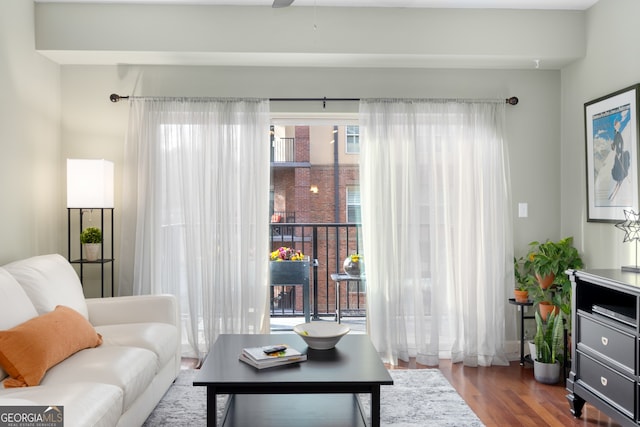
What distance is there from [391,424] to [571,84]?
3.05 m

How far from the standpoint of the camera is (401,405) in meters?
3.06

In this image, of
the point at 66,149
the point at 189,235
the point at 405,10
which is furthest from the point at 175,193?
the point at 405,10

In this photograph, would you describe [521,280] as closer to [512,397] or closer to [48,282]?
[512,397]

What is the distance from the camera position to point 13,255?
340 cm

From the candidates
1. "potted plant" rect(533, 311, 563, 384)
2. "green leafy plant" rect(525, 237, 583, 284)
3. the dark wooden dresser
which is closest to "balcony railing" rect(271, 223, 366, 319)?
"green leafy plant" rect(525, 237, 583, 284)

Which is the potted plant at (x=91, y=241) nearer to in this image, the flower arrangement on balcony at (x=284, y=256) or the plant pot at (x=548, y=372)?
the flower arrangement on balcony at (x=284, y=256)

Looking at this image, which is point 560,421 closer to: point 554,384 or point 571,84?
point 554,384

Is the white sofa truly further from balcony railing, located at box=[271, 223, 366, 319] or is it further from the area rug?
balcony railing, located at box=[271, 223, 366, 319]

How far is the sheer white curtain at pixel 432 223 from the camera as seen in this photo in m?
4.00

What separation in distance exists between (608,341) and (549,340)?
89cm

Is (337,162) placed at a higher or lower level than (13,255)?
higher

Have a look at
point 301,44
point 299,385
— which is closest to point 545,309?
point 299,385

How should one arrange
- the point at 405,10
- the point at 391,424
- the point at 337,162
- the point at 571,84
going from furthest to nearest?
the point at 337,162 < the point at 571,84 < the point at 405,10 < the point at 391,424

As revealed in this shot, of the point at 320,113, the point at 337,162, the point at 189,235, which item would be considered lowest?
the point at 189,235
